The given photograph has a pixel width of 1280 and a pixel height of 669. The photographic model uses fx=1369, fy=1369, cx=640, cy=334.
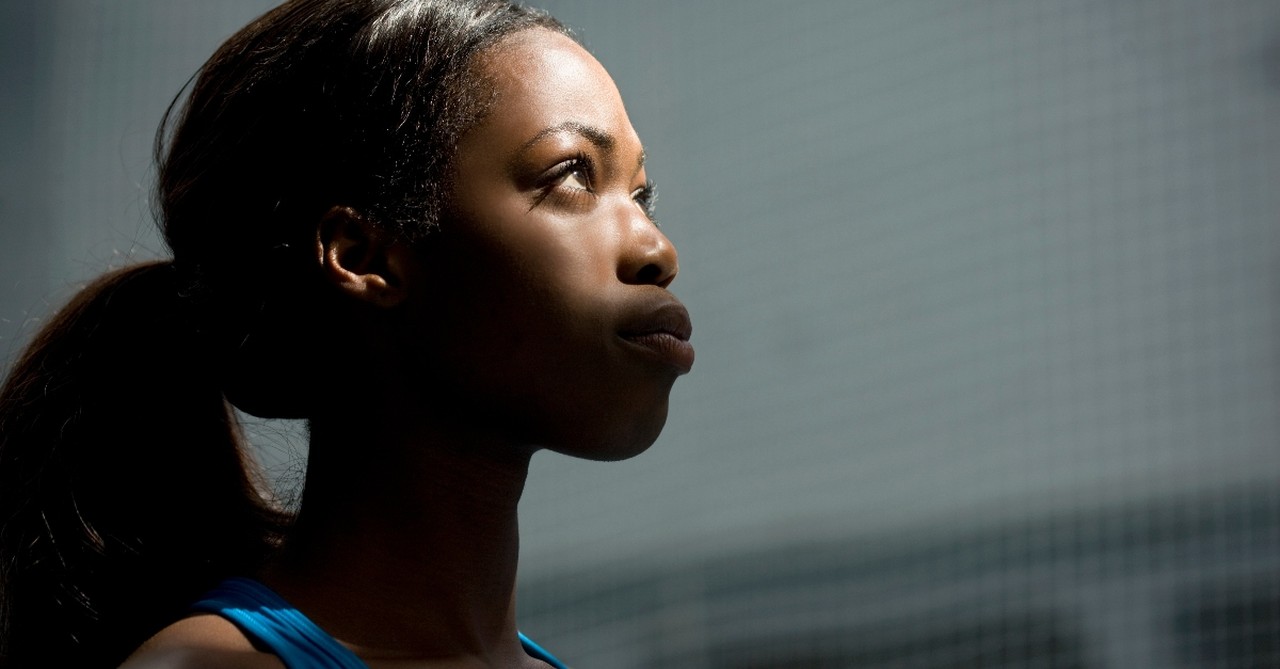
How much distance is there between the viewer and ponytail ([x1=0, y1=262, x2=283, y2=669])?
0.74 metres

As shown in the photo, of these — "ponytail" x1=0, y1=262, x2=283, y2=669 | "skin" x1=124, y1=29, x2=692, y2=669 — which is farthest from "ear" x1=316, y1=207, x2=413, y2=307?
"ponytail" x1=0, y1=262, x2=283, y2=669

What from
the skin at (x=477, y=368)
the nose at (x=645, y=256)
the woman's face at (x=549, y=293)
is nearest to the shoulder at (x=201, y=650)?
the skin at (x=477, y=368)

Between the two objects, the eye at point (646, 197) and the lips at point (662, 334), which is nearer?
the lips at point (662, 334)

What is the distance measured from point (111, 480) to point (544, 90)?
0.32 m

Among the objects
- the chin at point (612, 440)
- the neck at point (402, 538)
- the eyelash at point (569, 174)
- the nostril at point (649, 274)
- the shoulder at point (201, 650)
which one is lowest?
the shoulder at point (201, 650)

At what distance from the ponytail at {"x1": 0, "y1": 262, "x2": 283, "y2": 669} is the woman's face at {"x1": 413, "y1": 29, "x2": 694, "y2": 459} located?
16 cm

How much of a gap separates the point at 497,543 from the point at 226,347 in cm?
18

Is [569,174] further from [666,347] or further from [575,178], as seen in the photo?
[666,347]

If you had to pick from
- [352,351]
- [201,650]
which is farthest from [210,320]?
[201,650]

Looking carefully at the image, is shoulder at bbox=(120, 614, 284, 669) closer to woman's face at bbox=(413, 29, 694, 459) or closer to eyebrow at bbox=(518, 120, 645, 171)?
woman's face at bbox=(413, 29, 694, 459)

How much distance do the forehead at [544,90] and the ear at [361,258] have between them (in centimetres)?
8

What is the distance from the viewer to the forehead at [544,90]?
2.34 ft

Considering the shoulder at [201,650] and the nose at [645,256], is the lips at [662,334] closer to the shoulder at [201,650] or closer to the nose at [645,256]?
the nose at [645,256]

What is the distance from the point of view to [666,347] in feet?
2.24
